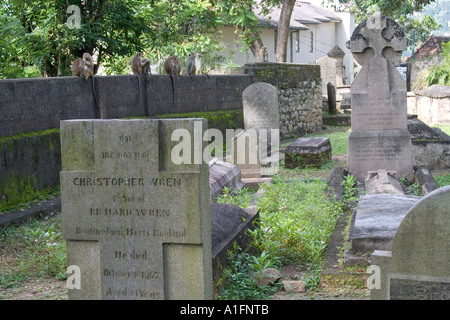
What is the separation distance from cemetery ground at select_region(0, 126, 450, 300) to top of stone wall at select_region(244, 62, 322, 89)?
32.2 ft

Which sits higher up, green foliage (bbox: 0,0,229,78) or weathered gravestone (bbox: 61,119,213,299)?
green foliage (bbox: 0,0,229,78)

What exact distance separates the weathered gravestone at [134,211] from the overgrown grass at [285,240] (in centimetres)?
81

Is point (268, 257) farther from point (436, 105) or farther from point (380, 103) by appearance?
point (436, 105)

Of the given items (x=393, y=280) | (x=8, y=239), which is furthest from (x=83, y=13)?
(x=393, y=280)

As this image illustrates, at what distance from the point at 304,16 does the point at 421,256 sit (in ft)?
129

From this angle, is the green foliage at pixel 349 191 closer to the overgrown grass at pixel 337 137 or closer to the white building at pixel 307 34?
the overgrown grass at pixel 337 137

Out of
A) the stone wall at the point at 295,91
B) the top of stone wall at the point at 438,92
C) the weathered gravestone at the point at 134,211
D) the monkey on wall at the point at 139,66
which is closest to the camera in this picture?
the weathered gravestone at the point at 134,211

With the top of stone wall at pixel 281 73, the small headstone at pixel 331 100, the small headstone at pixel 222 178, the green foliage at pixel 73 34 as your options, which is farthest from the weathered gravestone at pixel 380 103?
the small headstone at pixel 331 100

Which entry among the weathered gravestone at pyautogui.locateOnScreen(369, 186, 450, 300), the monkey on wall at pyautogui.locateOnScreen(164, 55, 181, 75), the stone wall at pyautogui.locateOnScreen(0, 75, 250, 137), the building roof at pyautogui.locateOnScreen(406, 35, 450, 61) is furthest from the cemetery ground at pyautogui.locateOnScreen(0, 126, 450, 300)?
the building roof at pyautogui.locateOnScreen(406, 35, 450, 61)

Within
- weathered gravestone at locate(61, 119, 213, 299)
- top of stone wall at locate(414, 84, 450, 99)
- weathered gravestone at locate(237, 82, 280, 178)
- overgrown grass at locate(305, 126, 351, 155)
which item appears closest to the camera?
weathered gravestone at locate(61, 119, 213, 299)

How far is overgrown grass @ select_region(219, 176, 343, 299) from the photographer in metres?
5.29

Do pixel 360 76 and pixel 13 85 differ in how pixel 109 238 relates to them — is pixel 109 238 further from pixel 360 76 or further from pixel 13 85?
pixel 360 76

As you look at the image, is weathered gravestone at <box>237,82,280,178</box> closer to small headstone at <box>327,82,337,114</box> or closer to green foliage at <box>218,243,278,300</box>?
green foliage at <box>218,243,278,300</box>

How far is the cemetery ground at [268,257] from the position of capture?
523 centimetres
